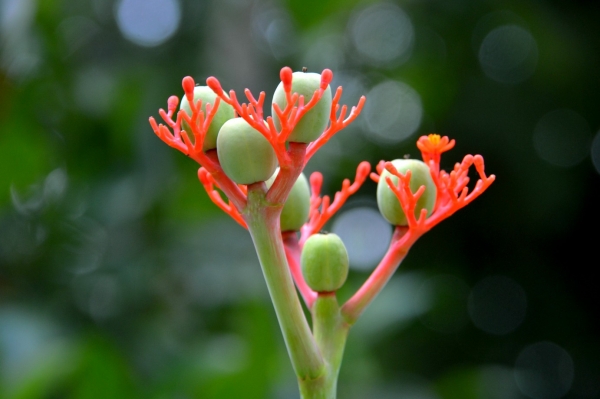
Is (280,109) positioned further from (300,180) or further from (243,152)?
(300,180)

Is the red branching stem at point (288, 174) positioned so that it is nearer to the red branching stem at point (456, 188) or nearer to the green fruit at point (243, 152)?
the green fruit at point (243, 152)

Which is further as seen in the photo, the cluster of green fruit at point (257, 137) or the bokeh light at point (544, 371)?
the bokeh light at point (544, 371)

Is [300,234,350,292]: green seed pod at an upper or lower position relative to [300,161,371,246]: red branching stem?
lower

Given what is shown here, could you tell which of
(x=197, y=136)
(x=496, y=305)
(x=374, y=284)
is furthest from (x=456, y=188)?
(x=496, y=305)

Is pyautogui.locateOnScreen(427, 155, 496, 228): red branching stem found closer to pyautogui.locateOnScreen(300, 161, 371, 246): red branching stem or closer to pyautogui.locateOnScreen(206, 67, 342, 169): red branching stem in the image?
pyautogui.locateOnScreen(300, 161, 371, 246): red branching stem

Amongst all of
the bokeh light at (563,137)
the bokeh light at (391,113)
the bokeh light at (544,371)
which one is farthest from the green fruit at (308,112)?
the bokeh light at (544,371)

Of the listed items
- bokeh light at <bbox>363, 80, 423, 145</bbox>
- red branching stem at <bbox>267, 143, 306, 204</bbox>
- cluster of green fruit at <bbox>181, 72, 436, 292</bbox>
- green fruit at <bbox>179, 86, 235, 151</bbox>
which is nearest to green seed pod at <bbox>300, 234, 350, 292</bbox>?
cluster of green fruit at <bbox>181, 72, 436, 292</bbox>

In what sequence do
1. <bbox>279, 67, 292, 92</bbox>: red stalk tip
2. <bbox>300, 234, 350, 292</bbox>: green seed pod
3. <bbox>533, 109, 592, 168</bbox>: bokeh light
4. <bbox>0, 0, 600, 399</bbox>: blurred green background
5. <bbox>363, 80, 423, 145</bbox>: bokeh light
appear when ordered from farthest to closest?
1. <bbox>363, 80, 423, 145</bbox>: bokeh light
2. <bbox>533, 109, 592, 168</bbox>: bokeh light
3. <bbox>0, 0, 600, 399</bbox>: blurred green background
4. <bbox>300, 234, 350, 292</bbox>: green seed pod
5. <bbox>279, 67, 292, 92</bbox>: red stalk tip
